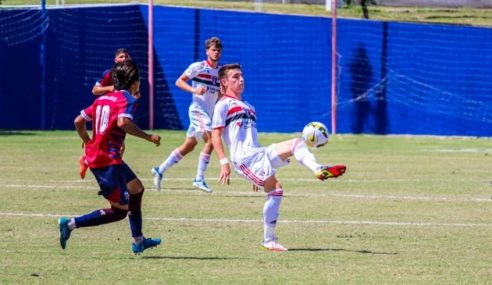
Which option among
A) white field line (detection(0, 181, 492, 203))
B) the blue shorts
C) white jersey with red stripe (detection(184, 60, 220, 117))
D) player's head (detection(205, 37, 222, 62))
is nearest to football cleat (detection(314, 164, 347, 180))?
the blue shorts

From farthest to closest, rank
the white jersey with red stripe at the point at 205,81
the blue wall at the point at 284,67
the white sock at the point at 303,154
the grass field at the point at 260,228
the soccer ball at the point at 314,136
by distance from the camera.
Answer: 1. the blue wall at the point at 284,67
2. the white jersey with red stripe at the point at 205,81
3. the soccer ball at the point at 314,136
4. the white sock at the point at 303,154
5. the grass field at the point at 260,228

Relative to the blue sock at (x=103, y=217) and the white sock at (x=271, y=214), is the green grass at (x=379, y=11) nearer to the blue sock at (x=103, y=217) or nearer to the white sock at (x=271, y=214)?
the white sock at (x=271, y=214)

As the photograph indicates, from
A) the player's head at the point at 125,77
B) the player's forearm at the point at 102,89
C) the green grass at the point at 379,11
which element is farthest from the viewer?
the green grass at the point at 379,11

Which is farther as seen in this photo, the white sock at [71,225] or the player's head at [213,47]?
the player's head at [213,47]

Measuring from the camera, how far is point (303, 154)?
1161cm

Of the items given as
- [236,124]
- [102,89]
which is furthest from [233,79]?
[102,89]

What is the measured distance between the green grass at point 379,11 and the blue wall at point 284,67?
251cm

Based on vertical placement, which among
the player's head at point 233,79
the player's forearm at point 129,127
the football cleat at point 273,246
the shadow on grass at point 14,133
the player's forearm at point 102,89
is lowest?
the shadow on grass at point 14,133

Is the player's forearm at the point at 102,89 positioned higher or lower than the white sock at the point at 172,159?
higher

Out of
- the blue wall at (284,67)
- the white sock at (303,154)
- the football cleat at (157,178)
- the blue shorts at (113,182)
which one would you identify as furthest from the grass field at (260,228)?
the blue wall at (284,67)

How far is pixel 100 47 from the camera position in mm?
32312

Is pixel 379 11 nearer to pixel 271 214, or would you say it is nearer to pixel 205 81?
pixel 205 81

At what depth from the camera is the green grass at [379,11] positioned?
36.8 meters

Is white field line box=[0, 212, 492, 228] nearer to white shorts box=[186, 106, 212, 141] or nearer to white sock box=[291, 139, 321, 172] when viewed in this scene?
white sock box=[291, 139, 321, 172]
